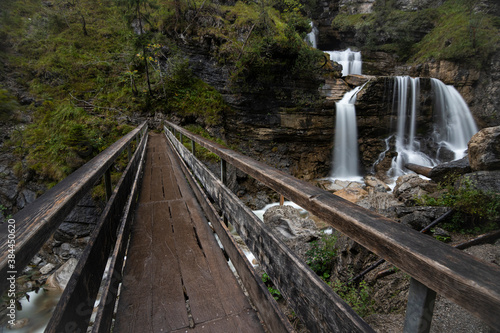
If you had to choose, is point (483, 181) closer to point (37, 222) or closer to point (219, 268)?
point (219, 268)

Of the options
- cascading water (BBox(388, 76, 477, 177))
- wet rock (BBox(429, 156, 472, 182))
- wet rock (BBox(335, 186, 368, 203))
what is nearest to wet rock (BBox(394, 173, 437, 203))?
wet rock (BBox(429, 156, 472, 182))

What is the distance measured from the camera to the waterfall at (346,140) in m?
14.6

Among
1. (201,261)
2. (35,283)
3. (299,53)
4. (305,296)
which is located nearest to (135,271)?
(201,261)

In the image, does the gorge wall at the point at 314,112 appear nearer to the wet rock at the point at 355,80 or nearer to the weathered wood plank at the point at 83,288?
the wet rock at the point at 355,80

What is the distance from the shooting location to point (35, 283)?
6199mm

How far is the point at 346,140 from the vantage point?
49.2 ft

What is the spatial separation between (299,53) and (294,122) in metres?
3.97

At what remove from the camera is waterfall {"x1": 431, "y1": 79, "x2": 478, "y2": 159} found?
608 inches

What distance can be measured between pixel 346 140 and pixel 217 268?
48.3ft

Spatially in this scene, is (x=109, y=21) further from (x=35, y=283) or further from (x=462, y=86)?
(x=462, y=86)

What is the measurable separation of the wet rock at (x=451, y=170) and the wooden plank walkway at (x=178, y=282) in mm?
8326

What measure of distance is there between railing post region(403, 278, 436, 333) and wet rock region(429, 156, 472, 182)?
874 centimetres

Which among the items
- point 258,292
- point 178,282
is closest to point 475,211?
point 258,292

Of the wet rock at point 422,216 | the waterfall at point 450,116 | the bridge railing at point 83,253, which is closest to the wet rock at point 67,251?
the bridge railing at point 83,253
